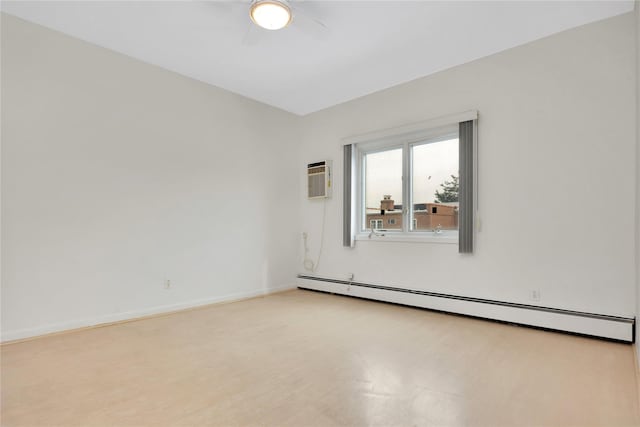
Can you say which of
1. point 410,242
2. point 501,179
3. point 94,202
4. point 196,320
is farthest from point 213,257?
point 501,179

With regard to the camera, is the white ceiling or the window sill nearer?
the white ceiling

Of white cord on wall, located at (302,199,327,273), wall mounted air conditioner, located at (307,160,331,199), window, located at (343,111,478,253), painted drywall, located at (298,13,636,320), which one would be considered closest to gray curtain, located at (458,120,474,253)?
window, located at (343,111,478,253)

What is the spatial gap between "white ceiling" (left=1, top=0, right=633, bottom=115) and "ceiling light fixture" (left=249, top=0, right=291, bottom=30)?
0.64 ft

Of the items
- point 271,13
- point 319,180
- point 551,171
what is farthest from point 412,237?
point 271,13

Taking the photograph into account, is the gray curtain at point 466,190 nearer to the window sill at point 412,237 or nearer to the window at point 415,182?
the window at point 415,182

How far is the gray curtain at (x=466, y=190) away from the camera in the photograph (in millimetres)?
3559

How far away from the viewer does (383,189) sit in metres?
4.58

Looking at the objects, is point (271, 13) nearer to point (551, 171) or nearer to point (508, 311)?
point (551, 171)

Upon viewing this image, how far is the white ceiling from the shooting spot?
110 inches

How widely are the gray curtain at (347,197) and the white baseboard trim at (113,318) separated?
148cm

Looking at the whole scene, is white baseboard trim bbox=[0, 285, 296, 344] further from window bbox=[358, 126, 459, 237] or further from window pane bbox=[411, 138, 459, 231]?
window pane bbox=[411, 138, 459, 231]

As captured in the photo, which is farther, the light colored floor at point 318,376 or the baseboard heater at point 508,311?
the baseboard heater at point 508,311

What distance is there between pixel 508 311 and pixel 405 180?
1880mm

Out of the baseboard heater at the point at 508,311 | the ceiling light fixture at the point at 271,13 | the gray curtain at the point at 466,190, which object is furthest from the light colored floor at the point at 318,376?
the ceiling light fixture at the point at 271,13
